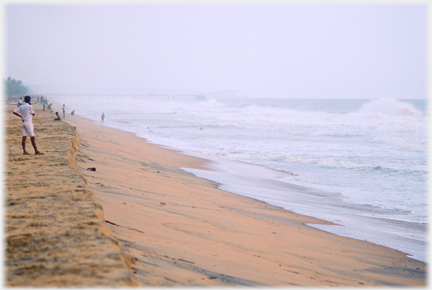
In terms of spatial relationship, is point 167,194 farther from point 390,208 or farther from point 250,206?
point 390,208

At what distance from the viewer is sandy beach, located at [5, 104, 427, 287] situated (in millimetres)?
2961

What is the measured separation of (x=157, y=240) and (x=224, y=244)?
3.36 ft

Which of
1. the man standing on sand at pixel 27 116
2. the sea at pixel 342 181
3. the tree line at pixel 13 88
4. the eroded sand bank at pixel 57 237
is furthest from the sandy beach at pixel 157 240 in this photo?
the tree line at pixel 13 88

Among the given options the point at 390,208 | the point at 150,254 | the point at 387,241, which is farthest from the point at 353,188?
the point at 150,254

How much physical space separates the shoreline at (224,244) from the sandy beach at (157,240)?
19 mm

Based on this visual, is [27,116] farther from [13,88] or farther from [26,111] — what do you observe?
[13,88]

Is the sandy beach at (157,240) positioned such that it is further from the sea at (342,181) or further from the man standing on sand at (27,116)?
the sea at (342,181)

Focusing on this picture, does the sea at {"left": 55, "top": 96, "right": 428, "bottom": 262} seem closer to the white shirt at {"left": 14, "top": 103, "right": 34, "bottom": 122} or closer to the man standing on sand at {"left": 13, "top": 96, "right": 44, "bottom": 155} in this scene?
the man standing on sand at {"left": 13, "top": 96, "right": 44, "bottom": 155}

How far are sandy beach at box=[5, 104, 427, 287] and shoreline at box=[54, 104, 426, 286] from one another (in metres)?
0.02

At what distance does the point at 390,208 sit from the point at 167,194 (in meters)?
5.47

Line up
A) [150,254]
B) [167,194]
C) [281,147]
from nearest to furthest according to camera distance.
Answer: [150,254] < [167,194] < [281,147]

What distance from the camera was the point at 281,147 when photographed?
63.7 feet

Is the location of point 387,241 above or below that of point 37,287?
below

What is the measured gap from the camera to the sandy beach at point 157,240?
117 inches
